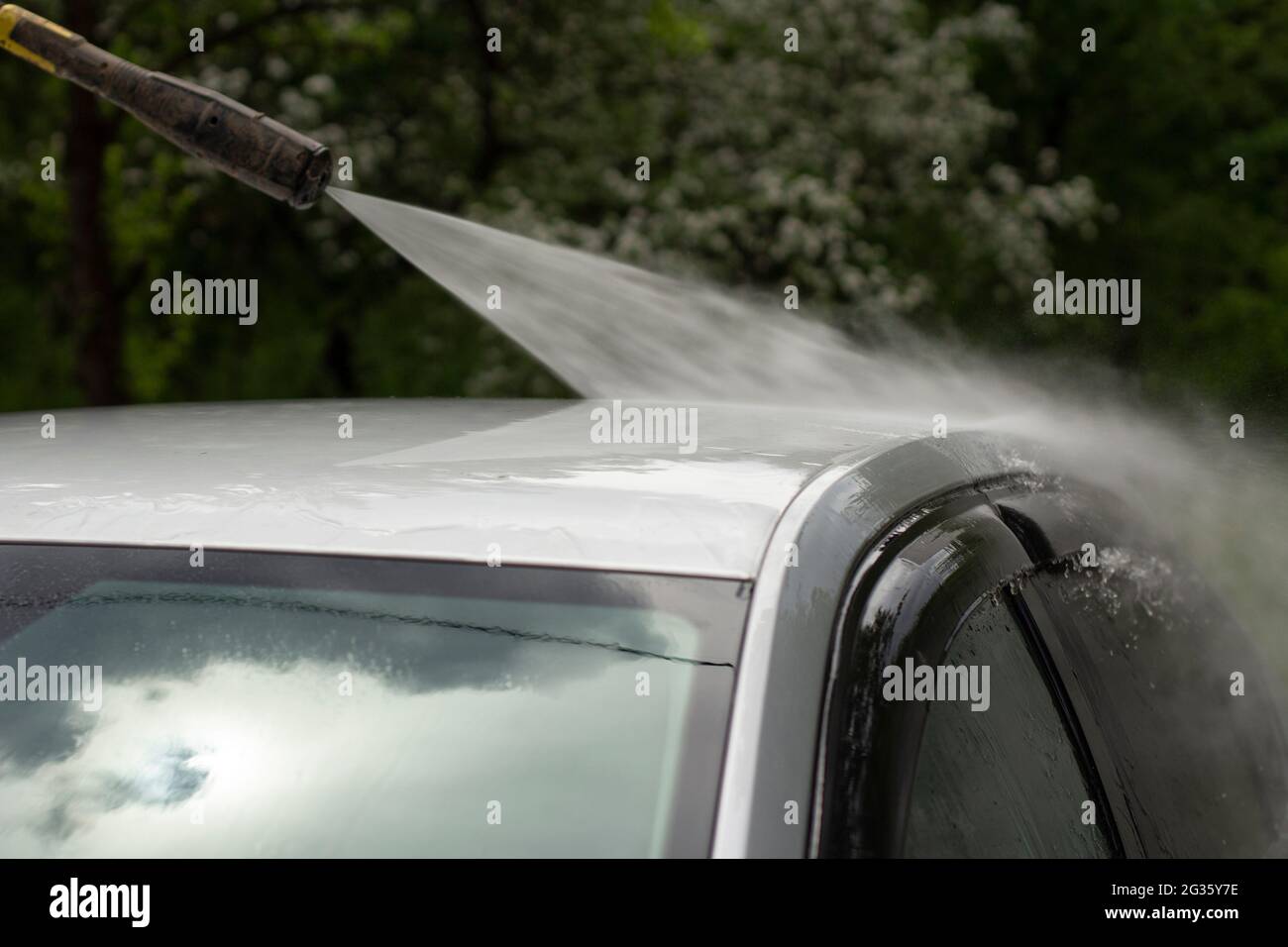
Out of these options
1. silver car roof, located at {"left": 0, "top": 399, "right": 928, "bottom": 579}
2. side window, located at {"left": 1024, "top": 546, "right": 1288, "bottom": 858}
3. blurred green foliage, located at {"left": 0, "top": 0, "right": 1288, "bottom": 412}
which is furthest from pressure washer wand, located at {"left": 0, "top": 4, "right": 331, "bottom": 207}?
blurred green foliage, located at {"left": 0, "top": 0, "right": 1288, "bottom": 412}

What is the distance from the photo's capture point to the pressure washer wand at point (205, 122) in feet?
6.93

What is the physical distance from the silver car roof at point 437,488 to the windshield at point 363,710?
0.04 meters

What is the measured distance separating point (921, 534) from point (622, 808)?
2.05 ft

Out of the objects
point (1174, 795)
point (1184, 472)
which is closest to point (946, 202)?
point (1184, 472)

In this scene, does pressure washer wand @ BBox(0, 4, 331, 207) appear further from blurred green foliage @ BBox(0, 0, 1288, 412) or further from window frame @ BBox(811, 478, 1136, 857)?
blurred green foliage @ BBox(0, 0, 1288, 412)

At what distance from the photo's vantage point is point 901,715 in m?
1.59

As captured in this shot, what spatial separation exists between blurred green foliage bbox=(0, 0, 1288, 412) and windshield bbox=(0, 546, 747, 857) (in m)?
7.65

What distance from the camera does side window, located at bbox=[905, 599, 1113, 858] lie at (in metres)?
1.66

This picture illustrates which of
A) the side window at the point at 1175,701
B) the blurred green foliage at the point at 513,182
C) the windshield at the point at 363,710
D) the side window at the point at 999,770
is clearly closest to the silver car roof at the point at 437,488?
the windshield at the point at 363,710

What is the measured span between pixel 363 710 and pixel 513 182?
11.3 m

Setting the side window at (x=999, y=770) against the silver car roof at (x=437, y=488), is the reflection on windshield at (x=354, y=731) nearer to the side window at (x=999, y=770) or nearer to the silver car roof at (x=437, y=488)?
the silver car roof at (x=437, y=488)

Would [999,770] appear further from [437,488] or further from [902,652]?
[437,488]

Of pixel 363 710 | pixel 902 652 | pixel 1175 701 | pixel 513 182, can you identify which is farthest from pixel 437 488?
pixel 513 182

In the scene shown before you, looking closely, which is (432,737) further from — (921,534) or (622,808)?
(921,534)
